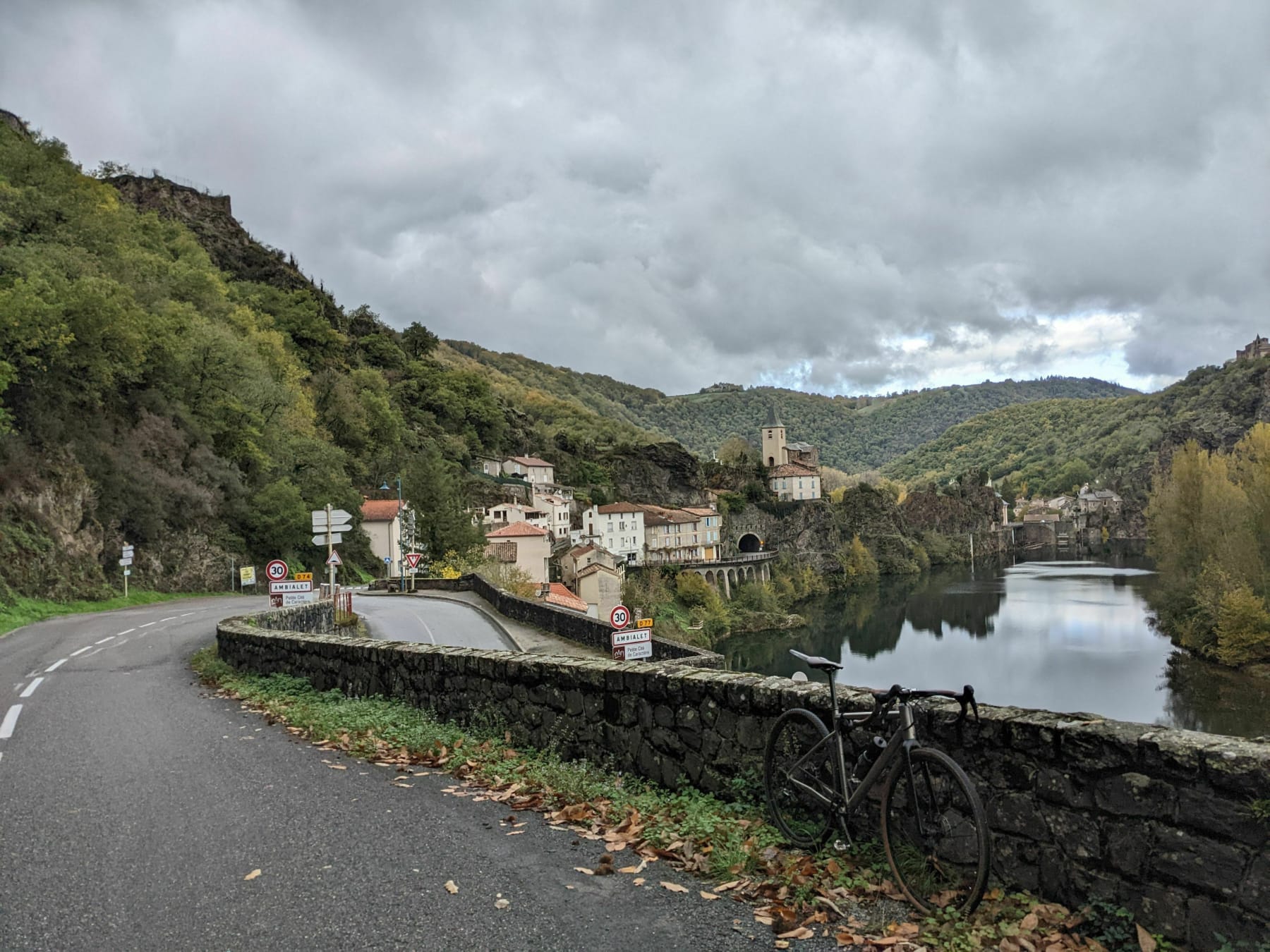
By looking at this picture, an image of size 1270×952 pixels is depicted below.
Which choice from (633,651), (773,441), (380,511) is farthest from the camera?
(773,441)

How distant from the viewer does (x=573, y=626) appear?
22.8m

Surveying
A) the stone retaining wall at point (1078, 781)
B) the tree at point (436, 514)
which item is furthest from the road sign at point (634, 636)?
the tree at point (436, 514)

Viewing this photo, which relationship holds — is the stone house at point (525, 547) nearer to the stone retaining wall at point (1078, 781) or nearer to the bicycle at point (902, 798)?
the stone retaining wall at point (1078, 781)

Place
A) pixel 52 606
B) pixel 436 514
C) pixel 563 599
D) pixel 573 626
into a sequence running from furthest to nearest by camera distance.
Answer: pixel 436 514 < pixel 563 599 < pixel 52 606 < pixel 573 626

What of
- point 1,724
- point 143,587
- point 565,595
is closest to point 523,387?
point 565,595

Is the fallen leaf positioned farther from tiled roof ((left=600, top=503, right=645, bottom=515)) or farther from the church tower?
the church tower

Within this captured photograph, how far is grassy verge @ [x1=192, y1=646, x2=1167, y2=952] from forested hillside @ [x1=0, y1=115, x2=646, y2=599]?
23.7 meters

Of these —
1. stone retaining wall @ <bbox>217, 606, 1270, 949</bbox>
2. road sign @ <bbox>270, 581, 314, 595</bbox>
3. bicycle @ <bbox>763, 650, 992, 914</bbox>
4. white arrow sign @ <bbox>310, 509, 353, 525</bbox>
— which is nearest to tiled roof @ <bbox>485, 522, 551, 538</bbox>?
white arrow sign @ <bbox>310, 509, 353, 525</bbox>

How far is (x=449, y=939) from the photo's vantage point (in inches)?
144

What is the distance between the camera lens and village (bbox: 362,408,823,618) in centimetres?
5624

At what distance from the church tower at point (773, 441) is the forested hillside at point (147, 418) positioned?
296 feet

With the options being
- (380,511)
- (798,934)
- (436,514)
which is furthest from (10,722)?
(380,511)

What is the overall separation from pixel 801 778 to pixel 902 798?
0.70 metres

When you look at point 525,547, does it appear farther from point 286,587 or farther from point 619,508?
point 286,587
